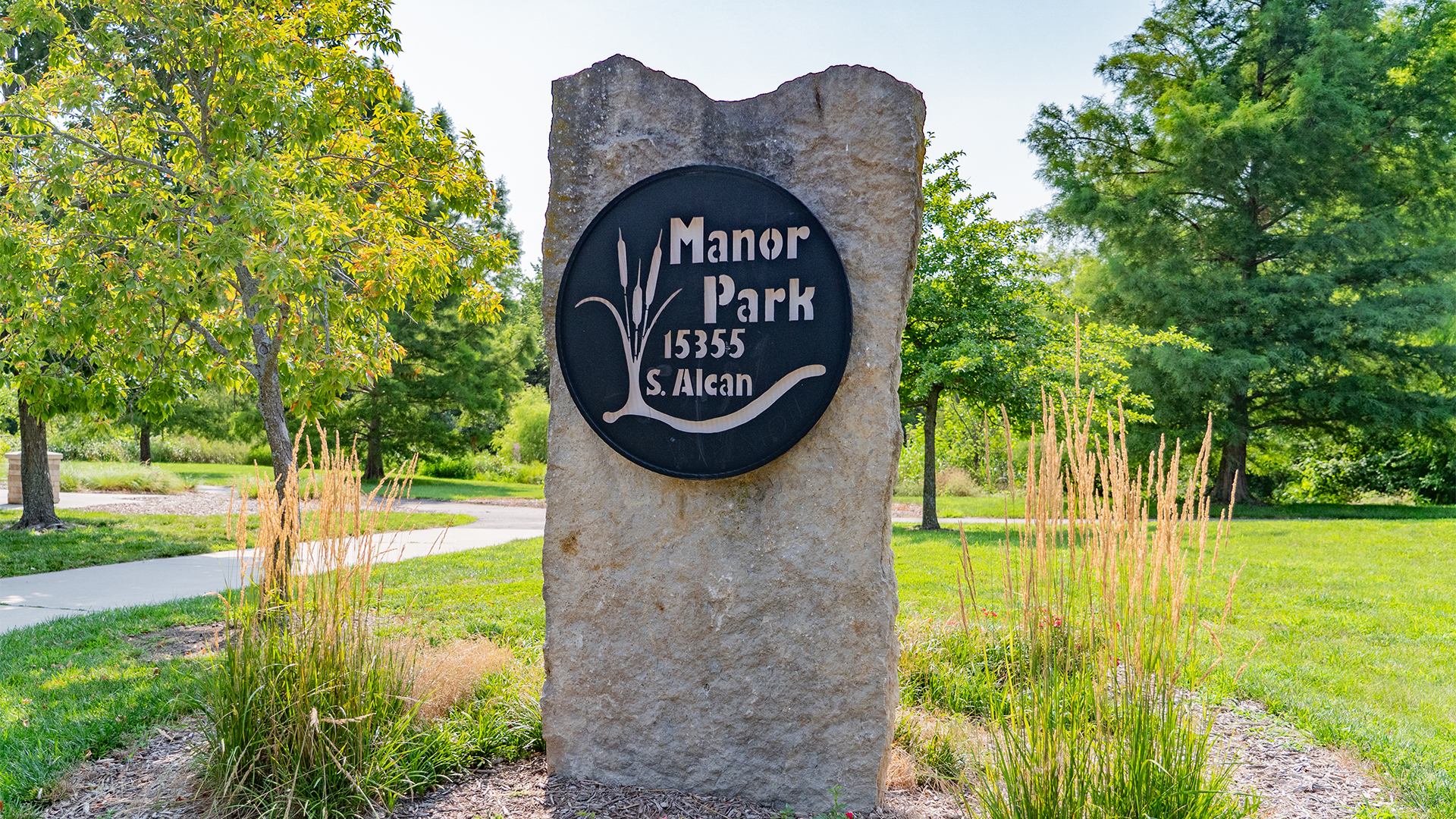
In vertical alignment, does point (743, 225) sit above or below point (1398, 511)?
above

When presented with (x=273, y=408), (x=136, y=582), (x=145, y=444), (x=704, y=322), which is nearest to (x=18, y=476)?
(x=136, y=582)

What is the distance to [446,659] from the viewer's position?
380cm

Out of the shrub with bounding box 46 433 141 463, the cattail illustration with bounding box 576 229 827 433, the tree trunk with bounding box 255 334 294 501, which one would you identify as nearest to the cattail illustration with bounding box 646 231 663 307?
the cattail illustration with bounding box 576 229 827 433

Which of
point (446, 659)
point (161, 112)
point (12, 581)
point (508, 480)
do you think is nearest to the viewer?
point (446, 659)

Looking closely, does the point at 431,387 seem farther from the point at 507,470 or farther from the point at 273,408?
the point at 273,408

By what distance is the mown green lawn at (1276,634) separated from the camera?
3.41 meters

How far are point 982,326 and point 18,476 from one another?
49.3 ft

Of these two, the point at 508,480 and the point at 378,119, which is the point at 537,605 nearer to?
the point at 378,119

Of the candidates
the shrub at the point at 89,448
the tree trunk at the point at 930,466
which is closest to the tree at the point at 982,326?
the tree trunk at the point at 930,466

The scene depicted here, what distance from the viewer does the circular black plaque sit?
118 inches

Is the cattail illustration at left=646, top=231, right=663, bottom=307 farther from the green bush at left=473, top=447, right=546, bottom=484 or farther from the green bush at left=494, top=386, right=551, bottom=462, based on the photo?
the green bush at left=494, top=386, right=551, bottom=462

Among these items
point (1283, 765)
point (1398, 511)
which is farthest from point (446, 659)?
point (1398, 511)

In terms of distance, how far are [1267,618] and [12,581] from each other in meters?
9.43

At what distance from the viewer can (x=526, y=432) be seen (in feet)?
85.1
